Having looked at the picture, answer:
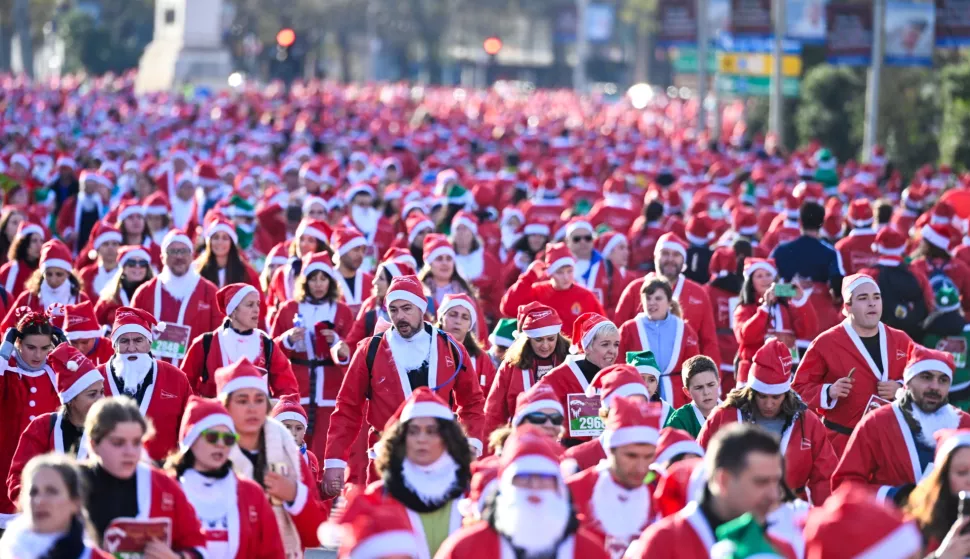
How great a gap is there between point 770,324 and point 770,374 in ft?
12.7

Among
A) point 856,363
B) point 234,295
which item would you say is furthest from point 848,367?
point 234,295

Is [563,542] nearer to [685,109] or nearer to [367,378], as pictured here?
[367,378]

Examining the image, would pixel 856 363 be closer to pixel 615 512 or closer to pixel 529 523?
pixel 615 512

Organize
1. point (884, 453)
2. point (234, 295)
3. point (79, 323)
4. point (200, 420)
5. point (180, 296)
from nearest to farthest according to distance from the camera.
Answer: point (200, 420), point (884, 453), point (234, 295), point (79, 323), point (180, 296)

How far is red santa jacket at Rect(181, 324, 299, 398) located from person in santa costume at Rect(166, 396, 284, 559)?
3348 millimetres

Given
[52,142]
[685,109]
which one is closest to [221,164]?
[52,142]

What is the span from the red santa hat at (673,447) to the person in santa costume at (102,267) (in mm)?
7567

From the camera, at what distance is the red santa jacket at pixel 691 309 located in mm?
12273

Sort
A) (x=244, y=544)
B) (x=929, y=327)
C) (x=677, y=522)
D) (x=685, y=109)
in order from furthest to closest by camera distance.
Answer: (x=685, y=109)
(x=929, y=327)
(x=244, y=544)
(x=677, y=522)

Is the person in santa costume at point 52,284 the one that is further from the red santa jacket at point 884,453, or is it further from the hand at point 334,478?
the red santa jacket at point 884,453

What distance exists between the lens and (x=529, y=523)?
6016 mm

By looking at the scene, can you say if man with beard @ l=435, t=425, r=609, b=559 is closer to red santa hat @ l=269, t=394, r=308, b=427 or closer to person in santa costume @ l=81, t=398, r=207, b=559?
→ person in santa costume @ l=81, t=398, r=207, b=559

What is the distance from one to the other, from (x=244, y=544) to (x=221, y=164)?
23.4 m

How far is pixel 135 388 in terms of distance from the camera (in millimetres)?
9320
